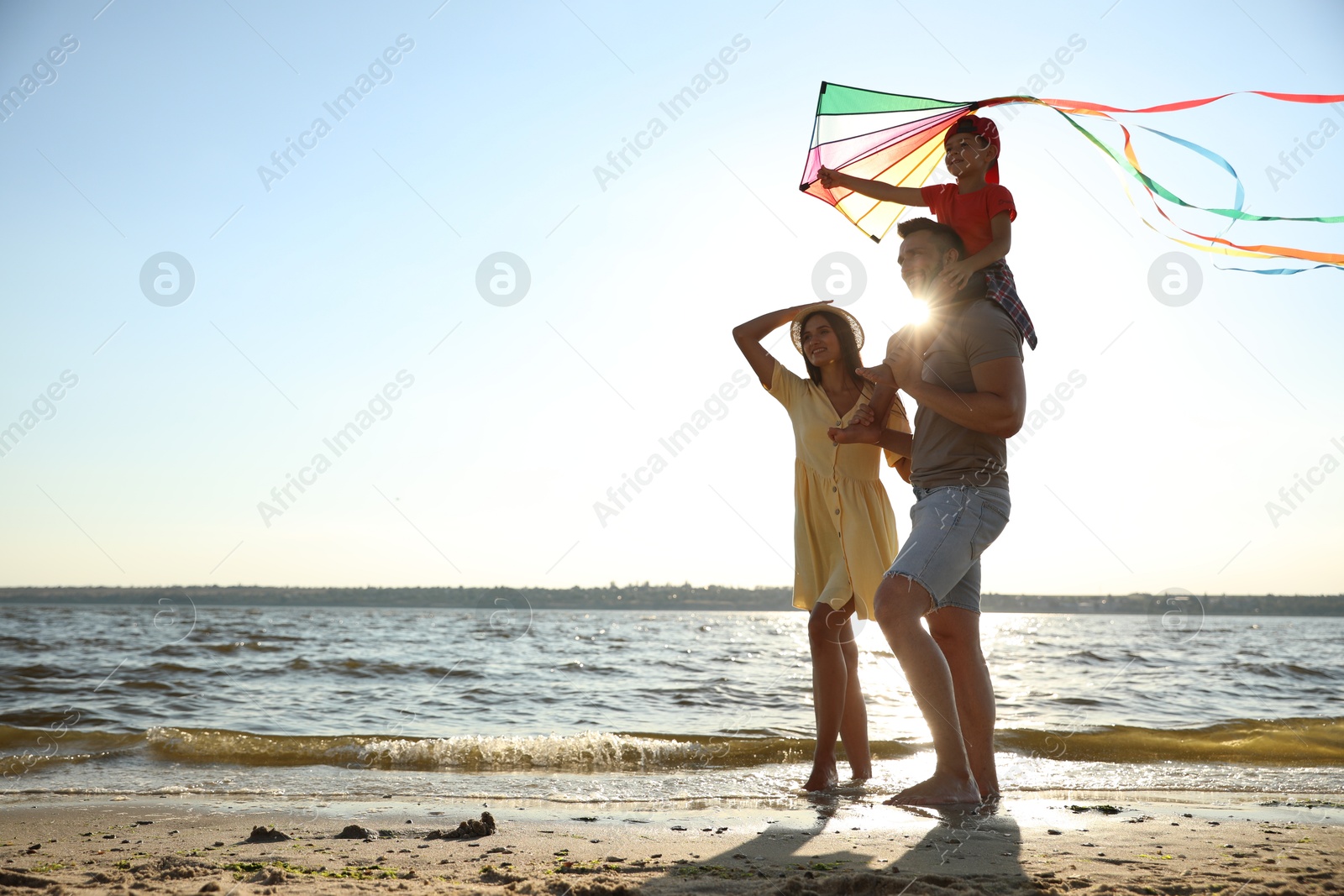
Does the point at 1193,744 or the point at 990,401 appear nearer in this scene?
the point at 990,401

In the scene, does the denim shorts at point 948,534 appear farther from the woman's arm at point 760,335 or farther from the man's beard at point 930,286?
the woman's arm at point 760,335

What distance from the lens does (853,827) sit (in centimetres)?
301

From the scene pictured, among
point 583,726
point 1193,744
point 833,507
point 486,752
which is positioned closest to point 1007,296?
point 833,507

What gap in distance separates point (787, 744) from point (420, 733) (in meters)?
2.60

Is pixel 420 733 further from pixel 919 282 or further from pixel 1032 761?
pixel 919 282

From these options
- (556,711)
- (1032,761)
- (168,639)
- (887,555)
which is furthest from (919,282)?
(168,639)

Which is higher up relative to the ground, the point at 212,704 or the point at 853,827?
the point at 853,827

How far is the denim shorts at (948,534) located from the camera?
300 cm

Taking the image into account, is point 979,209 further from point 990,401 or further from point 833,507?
point 833,507

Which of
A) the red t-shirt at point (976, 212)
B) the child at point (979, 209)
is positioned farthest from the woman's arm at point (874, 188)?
the red t-shirt at point (976, 212)

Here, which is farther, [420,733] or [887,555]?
[420,733]

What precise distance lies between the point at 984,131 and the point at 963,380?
103 centimetres

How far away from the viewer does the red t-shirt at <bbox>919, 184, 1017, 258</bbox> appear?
3330mm

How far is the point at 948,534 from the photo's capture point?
120 inches
